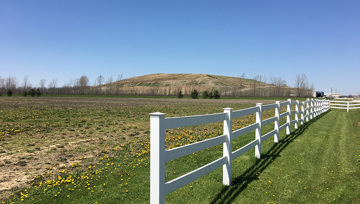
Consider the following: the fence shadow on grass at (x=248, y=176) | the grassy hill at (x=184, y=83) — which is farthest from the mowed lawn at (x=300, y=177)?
the grassy hill at (x=184, y=83)

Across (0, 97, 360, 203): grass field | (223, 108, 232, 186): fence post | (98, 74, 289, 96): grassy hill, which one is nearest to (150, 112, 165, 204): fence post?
(0, 97, 360, 203): grass field

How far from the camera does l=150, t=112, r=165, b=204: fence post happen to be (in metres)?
3.13

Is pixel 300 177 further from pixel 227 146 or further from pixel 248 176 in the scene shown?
pixel 227 146

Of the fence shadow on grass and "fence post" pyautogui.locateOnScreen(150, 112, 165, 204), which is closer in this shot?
"fence post" pyautogui.locateOnScreen(150, 112, 165, 204)

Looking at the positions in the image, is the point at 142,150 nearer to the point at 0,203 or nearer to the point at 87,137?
the point at 87,137

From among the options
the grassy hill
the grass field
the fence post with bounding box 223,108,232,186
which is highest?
the grassy hill

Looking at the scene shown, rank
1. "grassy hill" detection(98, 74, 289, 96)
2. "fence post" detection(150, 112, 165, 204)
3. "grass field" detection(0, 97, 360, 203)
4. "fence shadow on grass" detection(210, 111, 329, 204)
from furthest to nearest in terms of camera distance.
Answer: "grassy hill" detection(98, 74, 289, 96) < "grass field" detection(0, 97, 360, 203) < "fence shadow on grass" detection(210, 111, 329, 204) < "fence post" detection(150, 112, 165, 204)

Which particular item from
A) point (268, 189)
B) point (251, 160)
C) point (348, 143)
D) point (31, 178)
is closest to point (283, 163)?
point (251, 160)

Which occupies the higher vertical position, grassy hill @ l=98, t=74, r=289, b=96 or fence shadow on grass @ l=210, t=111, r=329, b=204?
grassy hill @ l=98, t=74, r=289, b=96

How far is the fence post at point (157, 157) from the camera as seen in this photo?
10.3 feet

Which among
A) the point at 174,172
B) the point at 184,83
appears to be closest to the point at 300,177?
the point at 174,172

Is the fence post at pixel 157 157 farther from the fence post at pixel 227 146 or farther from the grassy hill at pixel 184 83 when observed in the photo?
the grassy hill at pixel 184 83

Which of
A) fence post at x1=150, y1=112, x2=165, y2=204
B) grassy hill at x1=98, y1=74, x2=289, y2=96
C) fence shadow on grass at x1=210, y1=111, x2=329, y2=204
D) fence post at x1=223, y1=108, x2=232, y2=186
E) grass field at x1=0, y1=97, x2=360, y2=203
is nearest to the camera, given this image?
fence post at x1=150, y1=112, x2=165, y2=204

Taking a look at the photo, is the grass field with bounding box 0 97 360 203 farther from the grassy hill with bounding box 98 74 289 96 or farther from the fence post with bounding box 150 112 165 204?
the grassy hill with bounding box 98 74 289 96
